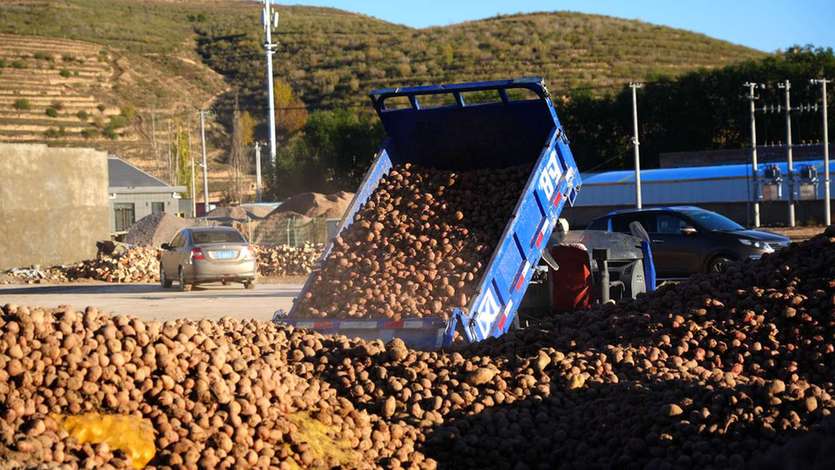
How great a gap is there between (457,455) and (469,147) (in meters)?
5.50

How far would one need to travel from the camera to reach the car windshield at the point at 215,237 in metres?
27.8

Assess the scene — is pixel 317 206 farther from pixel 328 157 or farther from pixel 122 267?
pixel 328 157

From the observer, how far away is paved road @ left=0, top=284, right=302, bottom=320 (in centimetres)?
2049

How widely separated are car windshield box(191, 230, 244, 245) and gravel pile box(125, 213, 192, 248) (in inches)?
397

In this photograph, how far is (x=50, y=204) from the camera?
37.5 m

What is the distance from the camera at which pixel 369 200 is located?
464 inches

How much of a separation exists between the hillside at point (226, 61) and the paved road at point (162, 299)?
164 ft

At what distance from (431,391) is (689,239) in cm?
1478

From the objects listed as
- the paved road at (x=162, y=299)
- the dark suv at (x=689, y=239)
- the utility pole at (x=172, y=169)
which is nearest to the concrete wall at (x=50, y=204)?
the paved road at (x=162, y=299)

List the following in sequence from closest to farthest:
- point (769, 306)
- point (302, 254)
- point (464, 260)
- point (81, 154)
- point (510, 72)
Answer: point (769, 306)
point (464, 260)
point (302, 254)
point (81, 154)
point (510, 72)

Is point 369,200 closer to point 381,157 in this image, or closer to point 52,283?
point 381,157

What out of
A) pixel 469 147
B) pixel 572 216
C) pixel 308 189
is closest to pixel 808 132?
pixel 572 216

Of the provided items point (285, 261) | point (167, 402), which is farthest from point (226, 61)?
point (167, 402)

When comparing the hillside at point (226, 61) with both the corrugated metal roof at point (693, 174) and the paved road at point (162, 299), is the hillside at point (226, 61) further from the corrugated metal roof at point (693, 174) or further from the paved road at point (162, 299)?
the paved road at point (162, 299)
